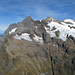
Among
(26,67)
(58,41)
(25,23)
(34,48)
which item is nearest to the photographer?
(26,67)

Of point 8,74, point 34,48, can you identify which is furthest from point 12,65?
point 34,48

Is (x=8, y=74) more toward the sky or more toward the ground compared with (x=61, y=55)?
more toward the ground

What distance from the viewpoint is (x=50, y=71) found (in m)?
40.8

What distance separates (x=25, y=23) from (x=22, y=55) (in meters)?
→ 26.1

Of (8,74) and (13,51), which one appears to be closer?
(8,74)

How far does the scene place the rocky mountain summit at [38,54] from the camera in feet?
122

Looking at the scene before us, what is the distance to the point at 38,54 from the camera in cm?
4294

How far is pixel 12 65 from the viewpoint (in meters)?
36.2

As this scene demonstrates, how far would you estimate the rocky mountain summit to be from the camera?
122ft

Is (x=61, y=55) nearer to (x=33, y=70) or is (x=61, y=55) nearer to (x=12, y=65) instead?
(x=33, y=70)

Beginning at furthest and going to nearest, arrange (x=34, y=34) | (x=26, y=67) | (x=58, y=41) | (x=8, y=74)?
(x=34, y=34) → (x=58, y=41) → (x=26, y=67) → (x=8, y=74)

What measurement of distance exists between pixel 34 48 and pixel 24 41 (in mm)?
6727

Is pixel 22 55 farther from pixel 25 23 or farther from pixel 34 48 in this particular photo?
pixel 25 23

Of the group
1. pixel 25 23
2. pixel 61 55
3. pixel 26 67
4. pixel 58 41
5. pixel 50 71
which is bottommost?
pixel 50 71
